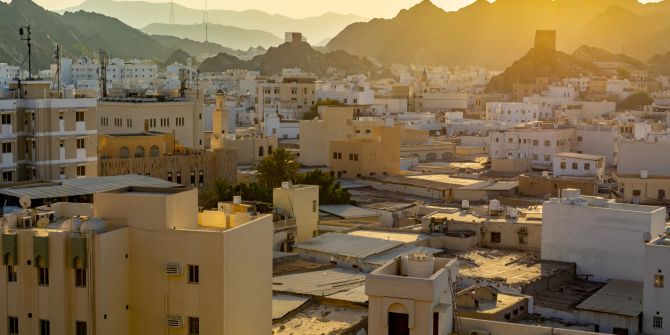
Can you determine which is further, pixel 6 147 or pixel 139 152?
pixel 139 152

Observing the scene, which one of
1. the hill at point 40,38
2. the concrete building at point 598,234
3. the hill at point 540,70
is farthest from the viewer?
the hill at point 40,38

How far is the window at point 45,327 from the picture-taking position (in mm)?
16109

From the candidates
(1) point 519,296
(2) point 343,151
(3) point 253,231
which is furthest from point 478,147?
(3) point 253,231

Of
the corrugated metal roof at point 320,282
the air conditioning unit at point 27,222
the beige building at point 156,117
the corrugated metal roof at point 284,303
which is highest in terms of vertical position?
the beige building at point 156,117

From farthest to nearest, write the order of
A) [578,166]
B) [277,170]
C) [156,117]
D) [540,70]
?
[540,70], [578,166], [156,117], [277,170]

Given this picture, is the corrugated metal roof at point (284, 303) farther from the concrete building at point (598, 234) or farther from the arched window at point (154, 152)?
the arched window at point (154, 152)

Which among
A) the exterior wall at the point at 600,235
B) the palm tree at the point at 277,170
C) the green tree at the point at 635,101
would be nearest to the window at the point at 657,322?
the exterior wall at the point at 600,235

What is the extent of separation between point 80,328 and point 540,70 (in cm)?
9919

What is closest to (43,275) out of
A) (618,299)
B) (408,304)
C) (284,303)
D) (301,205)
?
(408,304)

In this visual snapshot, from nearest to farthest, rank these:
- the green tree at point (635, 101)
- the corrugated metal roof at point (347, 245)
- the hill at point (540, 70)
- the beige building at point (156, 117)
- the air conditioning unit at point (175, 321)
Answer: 1. the air conditioning unit at point (175, 321)
2. the corrugated metal roof at point (347, 245)
3. the beige building at point (156, 117)
4. the green tree at point (635, 101)
5. the hill at point (540, 70)

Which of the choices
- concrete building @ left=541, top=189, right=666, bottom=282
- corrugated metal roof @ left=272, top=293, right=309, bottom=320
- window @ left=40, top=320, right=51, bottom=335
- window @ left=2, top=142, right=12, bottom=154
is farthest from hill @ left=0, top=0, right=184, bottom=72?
window @ left=40, top=320, right=51, bottom=335

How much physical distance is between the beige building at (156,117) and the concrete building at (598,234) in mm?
18531

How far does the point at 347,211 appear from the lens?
34.1 meters

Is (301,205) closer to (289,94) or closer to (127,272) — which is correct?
(127,272)
